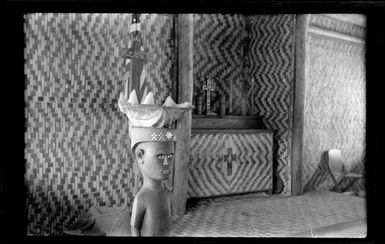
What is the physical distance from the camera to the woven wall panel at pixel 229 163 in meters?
6.27

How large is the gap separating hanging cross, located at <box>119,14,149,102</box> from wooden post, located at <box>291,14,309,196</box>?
296 cm

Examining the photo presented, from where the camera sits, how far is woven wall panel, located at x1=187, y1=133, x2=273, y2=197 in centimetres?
627

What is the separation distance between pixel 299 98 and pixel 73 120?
384 centimetres

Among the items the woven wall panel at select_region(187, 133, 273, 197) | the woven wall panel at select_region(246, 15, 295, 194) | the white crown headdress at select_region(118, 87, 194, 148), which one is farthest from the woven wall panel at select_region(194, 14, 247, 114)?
the white crown headdress at select_region(118, 87, 194, 148)

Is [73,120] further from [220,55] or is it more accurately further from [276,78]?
[276,78]

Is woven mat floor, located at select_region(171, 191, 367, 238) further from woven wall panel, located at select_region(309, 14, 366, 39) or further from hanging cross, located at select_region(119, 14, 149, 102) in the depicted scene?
woven wall panel, located at select_region(309, 14, 366, 39)

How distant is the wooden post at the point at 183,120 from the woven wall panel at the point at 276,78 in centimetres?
218

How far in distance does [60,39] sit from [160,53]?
136 centimetres

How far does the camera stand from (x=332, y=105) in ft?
25.8

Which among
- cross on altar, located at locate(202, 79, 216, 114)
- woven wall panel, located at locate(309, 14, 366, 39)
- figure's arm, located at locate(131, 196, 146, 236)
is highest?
woven wall panel, located at locate(309, 14, 366, 39)

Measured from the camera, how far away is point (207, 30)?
7.13m

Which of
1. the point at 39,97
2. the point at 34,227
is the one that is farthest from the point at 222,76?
the point at 34,227
